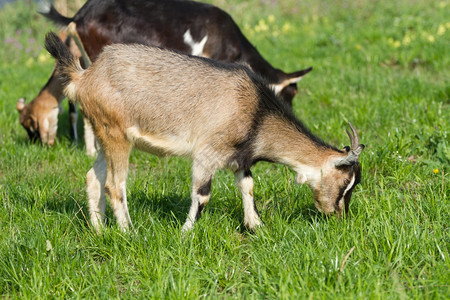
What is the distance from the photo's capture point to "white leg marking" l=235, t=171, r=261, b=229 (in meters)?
4.32

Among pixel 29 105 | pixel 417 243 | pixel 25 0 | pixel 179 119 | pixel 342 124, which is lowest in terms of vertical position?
pixel 25 0

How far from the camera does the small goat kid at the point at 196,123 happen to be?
418 centimetres

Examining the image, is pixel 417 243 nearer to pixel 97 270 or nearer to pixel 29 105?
pixel 97 270

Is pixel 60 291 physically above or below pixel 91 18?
below

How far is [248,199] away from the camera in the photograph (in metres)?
4.41

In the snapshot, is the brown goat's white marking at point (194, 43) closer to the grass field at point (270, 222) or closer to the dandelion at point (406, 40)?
the grass field at point (270, 222)

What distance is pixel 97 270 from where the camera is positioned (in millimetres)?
3555

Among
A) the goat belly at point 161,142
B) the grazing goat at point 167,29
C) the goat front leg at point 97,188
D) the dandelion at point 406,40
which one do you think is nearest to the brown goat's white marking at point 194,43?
the grazing goat at point 167,29

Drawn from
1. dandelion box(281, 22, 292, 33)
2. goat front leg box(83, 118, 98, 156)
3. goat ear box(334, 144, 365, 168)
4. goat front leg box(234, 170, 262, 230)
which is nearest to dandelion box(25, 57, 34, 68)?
goat front leg box(83, 118, 98, 156)

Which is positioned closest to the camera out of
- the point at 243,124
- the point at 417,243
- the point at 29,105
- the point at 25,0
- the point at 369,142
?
the point at 417,243

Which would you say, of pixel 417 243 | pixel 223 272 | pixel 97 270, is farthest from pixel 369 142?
pixel 97 270

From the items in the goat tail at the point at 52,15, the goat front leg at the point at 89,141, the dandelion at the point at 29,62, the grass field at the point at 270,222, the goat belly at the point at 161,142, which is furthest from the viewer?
the dandelion at the point at 29,62

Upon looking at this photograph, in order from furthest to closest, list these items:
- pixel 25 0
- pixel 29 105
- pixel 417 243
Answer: pixel 25 0
pixel 29 105
pixel 417 243

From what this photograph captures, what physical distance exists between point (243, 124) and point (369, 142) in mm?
2322
